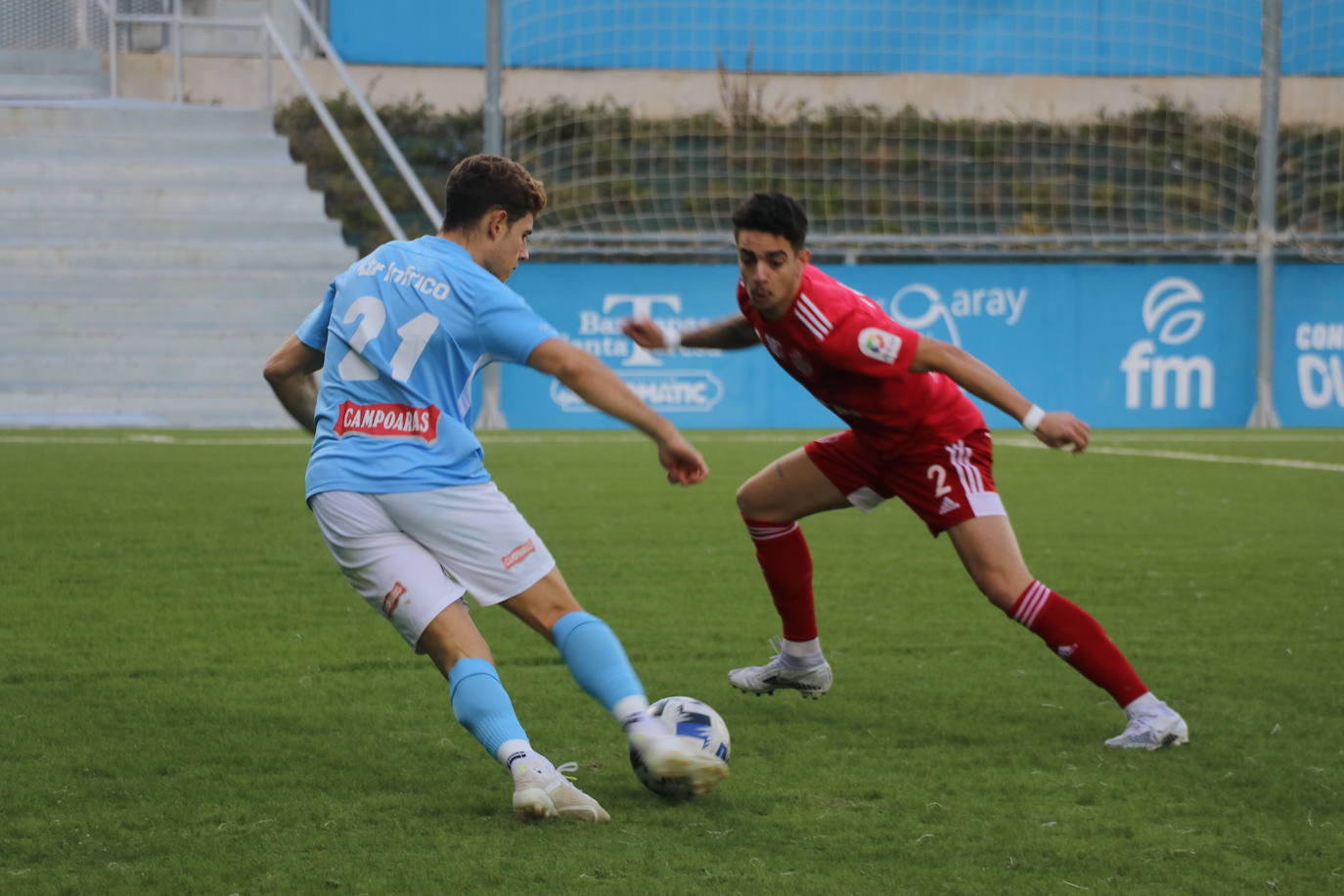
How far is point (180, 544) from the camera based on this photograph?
8.20 metres

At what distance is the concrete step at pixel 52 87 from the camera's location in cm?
2019

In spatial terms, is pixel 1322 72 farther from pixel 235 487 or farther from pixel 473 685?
pixel 473 685

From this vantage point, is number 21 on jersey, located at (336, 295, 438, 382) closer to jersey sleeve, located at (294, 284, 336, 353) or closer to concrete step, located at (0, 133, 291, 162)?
jersey sleeve, located at (294, 284, 336, 353)

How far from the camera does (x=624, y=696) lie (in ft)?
12.6

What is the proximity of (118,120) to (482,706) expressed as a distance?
17.4 metres

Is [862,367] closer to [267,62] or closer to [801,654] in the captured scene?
[801,654]

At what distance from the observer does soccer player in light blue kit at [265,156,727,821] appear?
3775mm

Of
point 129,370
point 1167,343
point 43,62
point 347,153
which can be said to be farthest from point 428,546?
point 43,62

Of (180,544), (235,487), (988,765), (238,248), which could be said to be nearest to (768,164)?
(238,248)

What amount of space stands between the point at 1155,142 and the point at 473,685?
19857 millimetres

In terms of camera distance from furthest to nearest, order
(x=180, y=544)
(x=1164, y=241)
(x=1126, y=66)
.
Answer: (x=1126, y=66), (x=1164, y=241), (x=180, y=544)

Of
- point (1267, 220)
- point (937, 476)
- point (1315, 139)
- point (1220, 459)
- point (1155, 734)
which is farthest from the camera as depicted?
point (1315, 139)

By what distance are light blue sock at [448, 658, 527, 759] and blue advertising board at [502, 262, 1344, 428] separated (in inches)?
554

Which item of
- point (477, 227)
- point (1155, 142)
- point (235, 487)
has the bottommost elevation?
point (235, 487)
